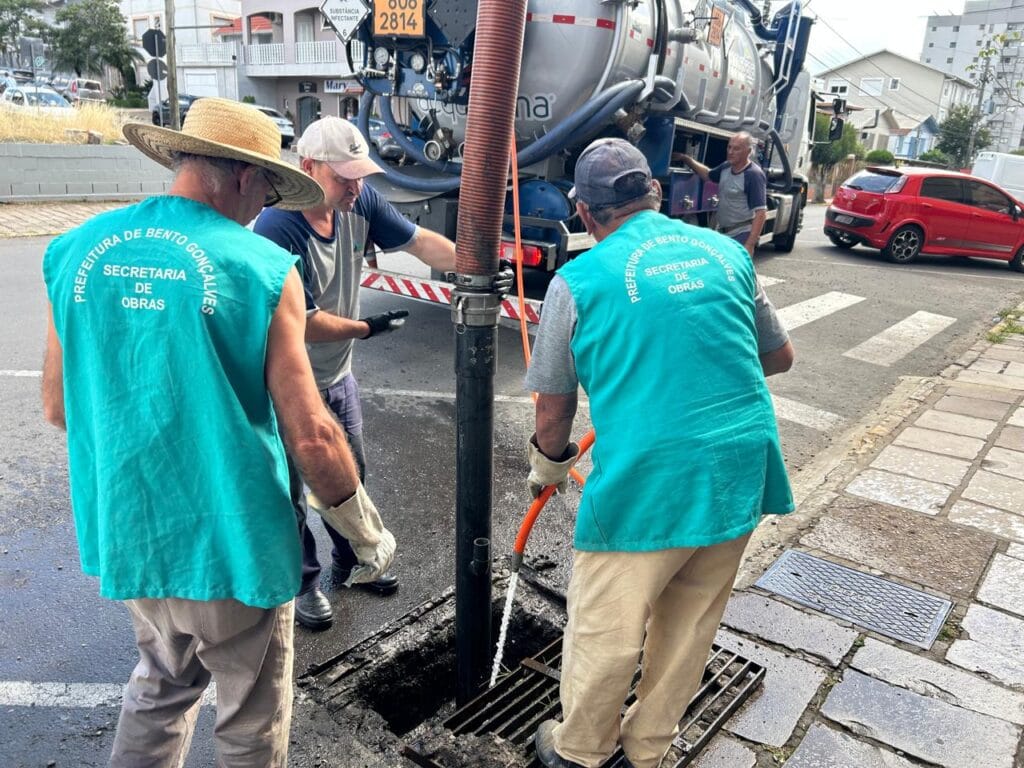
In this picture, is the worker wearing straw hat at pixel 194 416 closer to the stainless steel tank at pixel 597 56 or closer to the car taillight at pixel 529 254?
the stainless steel tank at pixel 597 56

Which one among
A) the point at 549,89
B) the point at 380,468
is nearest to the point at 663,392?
the point at 380,468

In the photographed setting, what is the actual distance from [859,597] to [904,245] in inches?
465

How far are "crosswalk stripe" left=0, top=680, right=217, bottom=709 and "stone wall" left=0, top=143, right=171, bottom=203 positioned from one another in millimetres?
11283

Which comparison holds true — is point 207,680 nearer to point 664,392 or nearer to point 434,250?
point 664,392

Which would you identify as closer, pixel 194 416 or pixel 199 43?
pixel 194 416

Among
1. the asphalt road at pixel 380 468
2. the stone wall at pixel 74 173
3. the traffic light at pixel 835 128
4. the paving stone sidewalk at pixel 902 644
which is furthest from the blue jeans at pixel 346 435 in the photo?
the traffic light at pixel 835 128

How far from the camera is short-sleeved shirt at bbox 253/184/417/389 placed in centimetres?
284

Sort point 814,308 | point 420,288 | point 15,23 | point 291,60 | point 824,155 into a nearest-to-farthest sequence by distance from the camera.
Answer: point 420,288 < point 814,308 < point 824,155 < point 291,60 < point 15,23

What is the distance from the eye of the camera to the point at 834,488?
14.7ft

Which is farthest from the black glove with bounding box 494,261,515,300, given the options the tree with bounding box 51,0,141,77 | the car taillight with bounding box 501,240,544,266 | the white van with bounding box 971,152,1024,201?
the tree with bounding box 51,0,141,77

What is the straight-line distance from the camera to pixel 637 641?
6.89 feet

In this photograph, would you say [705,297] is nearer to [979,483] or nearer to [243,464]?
[243,464]

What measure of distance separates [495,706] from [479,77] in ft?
6.59

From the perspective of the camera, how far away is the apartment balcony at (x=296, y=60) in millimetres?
38069
